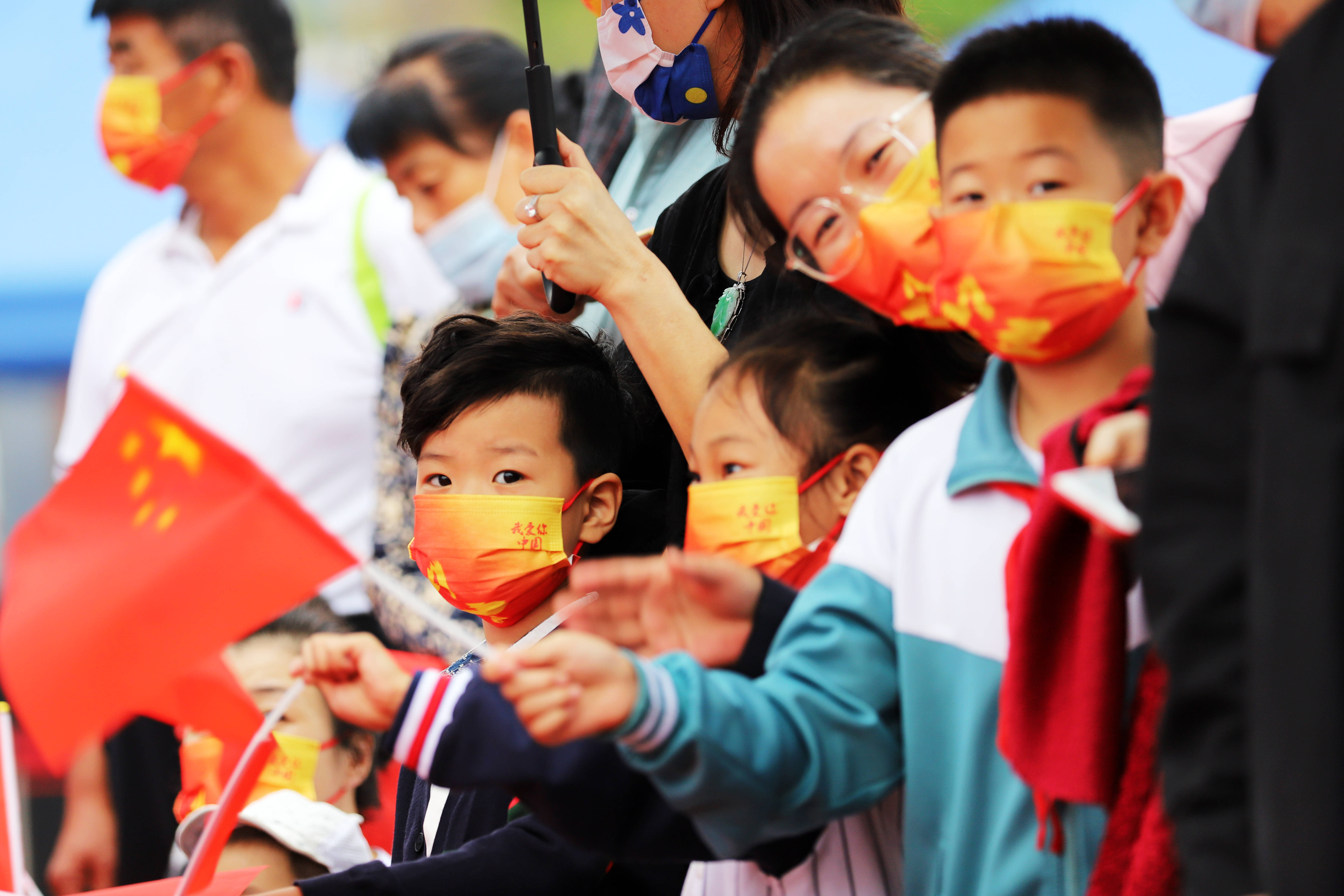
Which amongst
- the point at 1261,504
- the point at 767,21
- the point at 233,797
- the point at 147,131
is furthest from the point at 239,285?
the point at 1261,504

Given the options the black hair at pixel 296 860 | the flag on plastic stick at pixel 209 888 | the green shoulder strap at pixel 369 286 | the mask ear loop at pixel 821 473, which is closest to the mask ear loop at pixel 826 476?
the mask ear loop at pixel 821 473

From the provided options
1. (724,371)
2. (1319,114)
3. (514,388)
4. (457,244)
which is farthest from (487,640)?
(457,244)

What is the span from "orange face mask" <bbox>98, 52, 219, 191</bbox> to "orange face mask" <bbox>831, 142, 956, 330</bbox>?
312 cm

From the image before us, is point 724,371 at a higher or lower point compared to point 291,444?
higher

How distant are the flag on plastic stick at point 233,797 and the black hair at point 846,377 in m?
0.67

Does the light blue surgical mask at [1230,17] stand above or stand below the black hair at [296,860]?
above

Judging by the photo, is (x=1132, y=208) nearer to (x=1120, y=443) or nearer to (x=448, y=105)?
(x=1120, y=443)

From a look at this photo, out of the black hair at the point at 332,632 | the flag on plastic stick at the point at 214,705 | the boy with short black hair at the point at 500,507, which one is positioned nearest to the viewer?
the flag on plastic stick at the point at 214,705

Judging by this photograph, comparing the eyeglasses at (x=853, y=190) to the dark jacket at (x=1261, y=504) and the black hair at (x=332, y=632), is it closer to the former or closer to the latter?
the dark jacket at (x=1261, y=504)

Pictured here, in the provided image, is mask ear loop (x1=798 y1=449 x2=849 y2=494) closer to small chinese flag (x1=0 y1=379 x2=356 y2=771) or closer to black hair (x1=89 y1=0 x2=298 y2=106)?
small chinese flag (x1=0 y1=379 x2=356 y2=771)

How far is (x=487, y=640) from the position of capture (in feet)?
7.53

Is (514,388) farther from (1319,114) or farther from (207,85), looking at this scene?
(207,85)

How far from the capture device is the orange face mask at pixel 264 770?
2.95 metres

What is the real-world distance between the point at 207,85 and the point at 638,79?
243 centimetres
